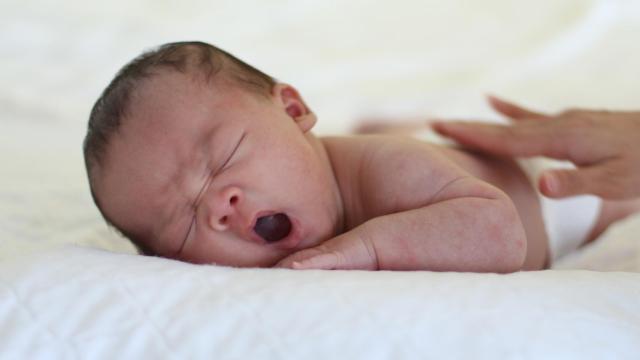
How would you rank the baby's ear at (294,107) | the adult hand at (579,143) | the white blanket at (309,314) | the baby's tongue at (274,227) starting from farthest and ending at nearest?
1. the adult hand at (579,143)
2. the baby's ear at (294,107)
3. the baby's tongue at (274,227)
4. the white blanket at (309,314)

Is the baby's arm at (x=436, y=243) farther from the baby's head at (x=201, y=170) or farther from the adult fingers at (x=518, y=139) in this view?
the adult fingers at (x=518, y=139)

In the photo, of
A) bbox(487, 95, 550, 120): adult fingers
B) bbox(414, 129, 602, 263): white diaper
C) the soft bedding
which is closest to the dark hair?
the soft bedding

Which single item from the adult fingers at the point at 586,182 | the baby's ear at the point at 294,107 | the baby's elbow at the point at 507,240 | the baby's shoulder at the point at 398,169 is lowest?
the adult fingers at the point at 586,182

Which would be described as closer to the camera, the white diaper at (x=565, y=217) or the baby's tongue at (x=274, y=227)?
the baby's tongue at (x=274, y=227)

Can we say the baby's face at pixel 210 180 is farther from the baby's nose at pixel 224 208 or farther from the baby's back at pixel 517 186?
the baby's back at pixel 517 186

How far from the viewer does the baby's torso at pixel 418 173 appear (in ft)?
3.01

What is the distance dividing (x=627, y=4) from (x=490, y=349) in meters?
A: 1.66

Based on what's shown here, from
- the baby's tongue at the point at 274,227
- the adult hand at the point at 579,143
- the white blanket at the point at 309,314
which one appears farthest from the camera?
the adult hand at the point at 579,143

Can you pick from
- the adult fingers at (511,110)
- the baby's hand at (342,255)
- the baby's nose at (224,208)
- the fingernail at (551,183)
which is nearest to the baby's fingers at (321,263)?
the baby's hand at (342,255)

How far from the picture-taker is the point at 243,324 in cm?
62

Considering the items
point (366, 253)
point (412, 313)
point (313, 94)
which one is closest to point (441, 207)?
point (366, 253)

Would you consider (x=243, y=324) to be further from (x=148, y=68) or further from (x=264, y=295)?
(x=148, y=68)

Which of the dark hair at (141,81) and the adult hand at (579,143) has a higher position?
the dark hair at (141,81)

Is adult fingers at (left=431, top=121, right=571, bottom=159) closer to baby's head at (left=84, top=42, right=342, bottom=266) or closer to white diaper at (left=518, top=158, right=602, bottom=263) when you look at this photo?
white diaper at (left=518, top=158, right=602, bottom=263)
